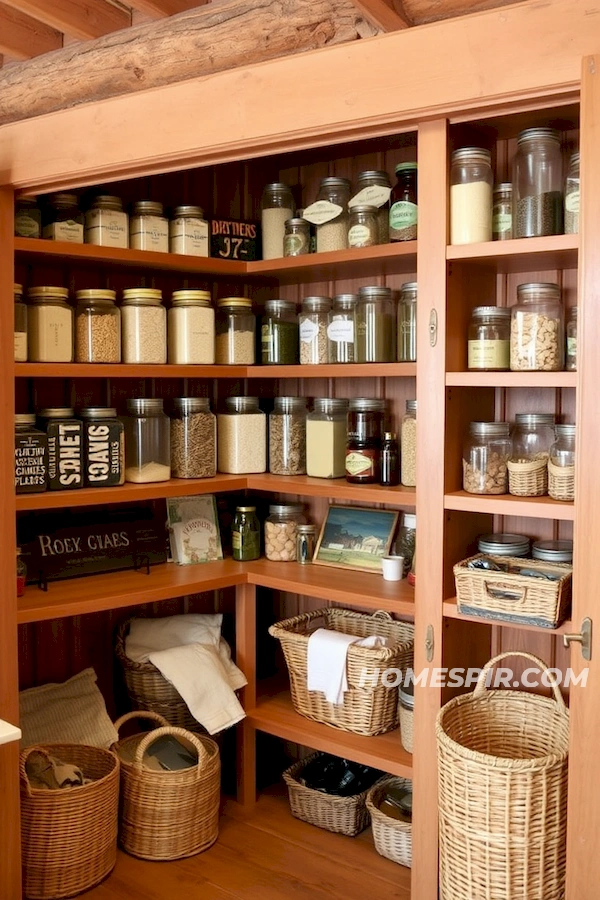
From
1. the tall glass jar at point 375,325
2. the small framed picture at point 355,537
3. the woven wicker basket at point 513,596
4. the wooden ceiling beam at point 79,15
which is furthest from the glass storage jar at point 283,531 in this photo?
the wooden ceiling beam at point 79,15

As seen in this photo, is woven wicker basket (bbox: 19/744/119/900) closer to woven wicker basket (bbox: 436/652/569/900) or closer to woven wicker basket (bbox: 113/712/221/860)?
woven wicker basket (bbox: 113/712/221/860)

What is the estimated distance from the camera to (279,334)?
311 centimetres

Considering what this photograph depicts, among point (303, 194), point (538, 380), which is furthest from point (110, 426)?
point (538, 380)

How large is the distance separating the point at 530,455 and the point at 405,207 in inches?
33.5

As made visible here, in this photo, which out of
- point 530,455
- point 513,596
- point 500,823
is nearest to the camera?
point 500,823

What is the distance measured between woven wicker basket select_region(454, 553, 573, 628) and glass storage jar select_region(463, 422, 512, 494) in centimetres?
20

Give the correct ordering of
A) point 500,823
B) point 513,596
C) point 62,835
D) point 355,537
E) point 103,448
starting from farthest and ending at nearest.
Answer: point 355,537 < point 103,448 < point 62,835 < point 513,596 < point 500,823

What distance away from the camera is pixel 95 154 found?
244cm

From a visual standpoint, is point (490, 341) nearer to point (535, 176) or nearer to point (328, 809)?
point (535, 176)

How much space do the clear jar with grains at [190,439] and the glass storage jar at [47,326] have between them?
0.44 metres

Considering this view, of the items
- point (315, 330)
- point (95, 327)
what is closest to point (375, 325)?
point (315, 330)

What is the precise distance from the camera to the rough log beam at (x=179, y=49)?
7.11 ft

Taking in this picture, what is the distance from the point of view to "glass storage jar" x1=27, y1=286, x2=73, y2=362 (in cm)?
269

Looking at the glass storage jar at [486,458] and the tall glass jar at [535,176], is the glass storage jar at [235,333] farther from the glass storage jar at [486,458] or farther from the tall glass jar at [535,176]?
the tall glass jar at [535,176]
